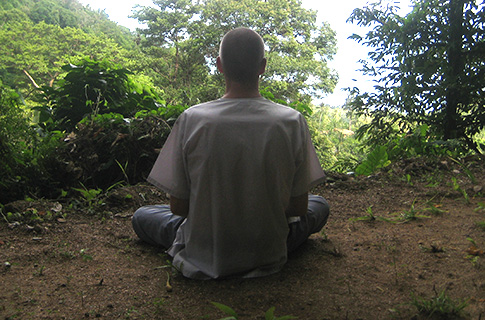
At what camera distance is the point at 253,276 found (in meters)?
1.60

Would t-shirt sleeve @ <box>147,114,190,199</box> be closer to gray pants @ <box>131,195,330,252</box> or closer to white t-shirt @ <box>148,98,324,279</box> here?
white t-shirt @ <box>148,98,324,279</box>

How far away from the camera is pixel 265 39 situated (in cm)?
2169

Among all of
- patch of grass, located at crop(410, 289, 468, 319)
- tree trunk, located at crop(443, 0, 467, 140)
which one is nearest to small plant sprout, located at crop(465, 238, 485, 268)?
patch of grass, located at crop(410, 289, 468, 319)

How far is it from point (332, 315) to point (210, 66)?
74.5ft

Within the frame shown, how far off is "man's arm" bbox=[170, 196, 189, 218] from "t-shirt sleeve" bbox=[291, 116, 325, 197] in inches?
17.2

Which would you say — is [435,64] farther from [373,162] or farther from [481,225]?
[481,225]

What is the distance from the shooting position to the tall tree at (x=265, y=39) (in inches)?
833

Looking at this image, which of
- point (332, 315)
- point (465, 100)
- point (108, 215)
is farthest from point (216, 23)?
point (332, 315)

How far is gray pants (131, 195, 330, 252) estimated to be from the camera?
1872 millimetres

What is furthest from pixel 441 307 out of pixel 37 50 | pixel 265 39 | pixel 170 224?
pixel 37 50

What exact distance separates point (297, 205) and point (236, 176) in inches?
12.4

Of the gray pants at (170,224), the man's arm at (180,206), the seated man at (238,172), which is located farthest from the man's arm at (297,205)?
the man's arm at (180,206)

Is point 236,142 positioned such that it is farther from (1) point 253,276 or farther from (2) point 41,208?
(2) point 41,208

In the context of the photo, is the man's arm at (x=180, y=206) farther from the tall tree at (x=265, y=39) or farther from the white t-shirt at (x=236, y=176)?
the tall tree at (x=265, y=39)
